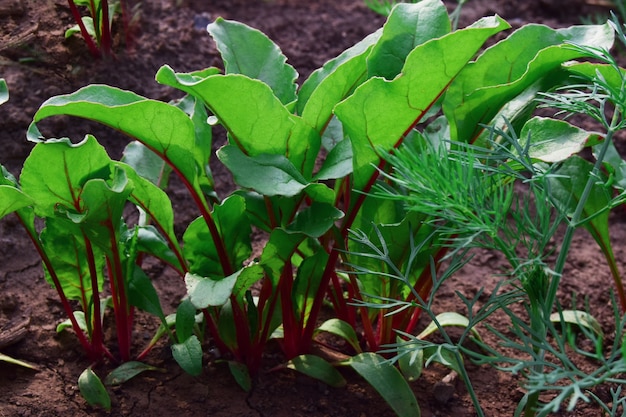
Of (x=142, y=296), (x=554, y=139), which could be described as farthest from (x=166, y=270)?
(x=554, y=139)

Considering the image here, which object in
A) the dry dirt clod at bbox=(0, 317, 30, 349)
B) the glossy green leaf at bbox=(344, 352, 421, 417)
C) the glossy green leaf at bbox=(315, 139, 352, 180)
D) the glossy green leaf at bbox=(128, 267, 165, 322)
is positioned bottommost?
the glossy green leaf at bbox=(344, 352, 421, 417)

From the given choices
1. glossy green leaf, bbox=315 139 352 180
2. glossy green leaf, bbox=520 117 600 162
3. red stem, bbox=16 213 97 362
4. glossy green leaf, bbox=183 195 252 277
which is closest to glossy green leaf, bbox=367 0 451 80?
glossy green leaf, bbox=315 139 352 180

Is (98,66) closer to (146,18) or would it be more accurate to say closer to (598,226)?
(146,18)

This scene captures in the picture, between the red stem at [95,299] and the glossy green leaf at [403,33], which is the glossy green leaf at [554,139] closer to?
the glossy green leaf at [403,33]

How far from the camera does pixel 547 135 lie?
136 centimetres

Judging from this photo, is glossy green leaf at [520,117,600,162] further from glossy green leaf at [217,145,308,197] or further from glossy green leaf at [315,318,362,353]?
glossy green leaf at [315,318,362,353]

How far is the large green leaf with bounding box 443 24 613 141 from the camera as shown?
143cm

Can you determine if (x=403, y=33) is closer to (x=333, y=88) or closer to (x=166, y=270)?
(x=333, y=88)

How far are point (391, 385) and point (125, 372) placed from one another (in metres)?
0.52

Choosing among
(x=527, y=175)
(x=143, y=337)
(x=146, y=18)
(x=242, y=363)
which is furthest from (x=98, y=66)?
(x=527, y=175)

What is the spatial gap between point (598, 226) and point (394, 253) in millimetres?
507

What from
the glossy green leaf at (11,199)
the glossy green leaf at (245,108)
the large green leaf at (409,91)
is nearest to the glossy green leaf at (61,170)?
the glossy green leaf at (11,199)

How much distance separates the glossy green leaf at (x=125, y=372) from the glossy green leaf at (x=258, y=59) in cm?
60

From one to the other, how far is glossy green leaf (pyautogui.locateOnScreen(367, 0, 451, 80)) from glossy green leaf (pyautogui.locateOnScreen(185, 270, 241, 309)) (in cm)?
48
